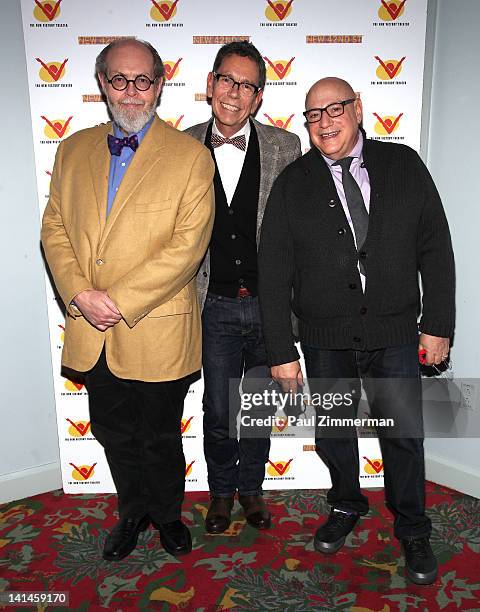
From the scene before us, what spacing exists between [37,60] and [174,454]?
200 cm

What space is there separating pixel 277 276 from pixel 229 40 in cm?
126

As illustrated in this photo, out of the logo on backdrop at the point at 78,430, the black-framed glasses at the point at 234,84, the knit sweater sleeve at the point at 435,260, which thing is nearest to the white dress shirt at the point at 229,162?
the black-framed glasses at the point at 234,84

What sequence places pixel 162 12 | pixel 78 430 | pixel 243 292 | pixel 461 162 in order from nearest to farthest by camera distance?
1. pixel 243 292
2. pixel 162 12
3. pixel 461 162
4. pixel 78 430

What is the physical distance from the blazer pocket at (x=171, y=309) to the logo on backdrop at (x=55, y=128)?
1.14 m

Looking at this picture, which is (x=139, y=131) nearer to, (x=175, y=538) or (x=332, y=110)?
(x=332, y=110)

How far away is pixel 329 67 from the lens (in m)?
2.82

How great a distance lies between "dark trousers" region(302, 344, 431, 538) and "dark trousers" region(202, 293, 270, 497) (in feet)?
1.01

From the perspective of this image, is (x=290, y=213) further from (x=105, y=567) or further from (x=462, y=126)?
(x=105, y=567)

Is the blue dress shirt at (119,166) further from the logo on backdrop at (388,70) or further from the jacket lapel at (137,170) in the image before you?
the logo on backdrop at (388,70)

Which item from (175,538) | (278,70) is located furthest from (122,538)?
(278,70)

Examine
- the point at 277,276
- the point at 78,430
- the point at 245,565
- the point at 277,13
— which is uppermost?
the point at 277,13

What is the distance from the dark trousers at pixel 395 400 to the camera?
2.41 meters

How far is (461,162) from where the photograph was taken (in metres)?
2.99

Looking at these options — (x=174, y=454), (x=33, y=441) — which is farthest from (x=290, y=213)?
(x=33, y=441)
